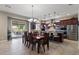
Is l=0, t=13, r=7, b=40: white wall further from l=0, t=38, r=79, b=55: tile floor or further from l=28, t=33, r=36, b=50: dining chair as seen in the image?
l=28, t=33, r=36, b=50: dining chair

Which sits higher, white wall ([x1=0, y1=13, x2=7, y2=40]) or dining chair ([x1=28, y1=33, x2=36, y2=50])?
white wall ([x1=0, y1=13, x2=7, y2=40])

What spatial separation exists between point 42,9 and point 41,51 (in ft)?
3.67

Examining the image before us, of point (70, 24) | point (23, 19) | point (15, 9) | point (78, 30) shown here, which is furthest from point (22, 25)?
point (78, 30)

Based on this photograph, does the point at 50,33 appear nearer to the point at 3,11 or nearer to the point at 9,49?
the point at 9,49

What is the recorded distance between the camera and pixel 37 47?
269 cm

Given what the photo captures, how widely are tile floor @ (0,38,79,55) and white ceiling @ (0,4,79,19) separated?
0.76m

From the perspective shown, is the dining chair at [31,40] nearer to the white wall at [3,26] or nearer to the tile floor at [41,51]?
the tile floor at [41,51]

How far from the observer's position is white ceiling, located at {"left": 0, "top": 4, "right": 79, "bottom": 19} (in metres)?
2.60

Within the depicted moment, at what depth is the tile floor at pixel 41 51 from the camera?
103 inches

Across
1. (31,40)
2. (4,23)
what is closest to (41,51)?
(31,40)

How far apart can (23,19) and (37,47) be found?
84 centimetres

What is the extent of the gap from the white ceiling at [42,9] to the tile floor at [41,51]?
760mm

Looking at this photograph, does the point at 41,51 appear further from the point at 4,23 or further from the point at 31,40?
the point at 4,23

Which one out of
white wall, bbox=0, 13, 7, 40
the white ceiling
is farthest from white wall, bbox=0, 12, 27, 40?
the white ceiling
